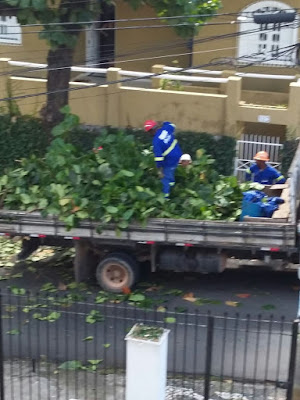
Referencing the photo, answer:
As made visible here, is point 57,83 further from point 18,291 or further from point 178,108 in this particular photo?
point 18,291

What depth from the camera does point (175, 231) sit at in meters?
10.3

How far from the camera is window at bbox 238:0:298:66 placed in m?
17.9

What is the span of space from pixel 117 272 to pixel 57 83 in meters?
5.66

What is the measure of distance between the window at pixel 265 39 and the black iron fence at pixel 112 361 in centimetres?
994

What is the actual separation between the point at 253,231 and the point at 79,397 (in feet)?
11.8

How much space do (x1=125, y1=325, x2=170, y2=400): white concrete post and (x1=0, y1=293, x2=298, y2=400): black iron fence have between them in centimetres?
38

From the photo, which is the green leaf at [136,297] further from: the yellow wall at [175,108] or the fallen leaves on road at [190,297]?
the yellow wall at [175,108]

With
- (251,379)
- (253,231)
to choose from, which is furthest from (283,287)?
(251,379)

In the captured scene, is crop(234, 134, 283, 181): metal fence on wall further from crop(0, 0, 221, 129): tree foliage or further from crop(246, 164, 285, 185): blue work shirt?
crop(246, 164, 285, 185): blue work shirt

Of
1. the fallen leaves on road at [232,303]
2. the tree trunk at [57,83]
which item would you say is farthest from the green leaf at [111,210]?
the tree trunk at [57,83]

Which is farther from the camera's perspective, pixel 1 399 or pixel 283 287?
pixel 283 287

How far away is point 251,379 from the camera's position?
830 centimetres

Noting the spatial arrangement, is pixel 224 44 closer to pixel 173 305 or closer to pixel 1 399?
pixel 173 305

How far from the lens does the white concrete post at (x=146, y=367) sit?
6973 millimetres
